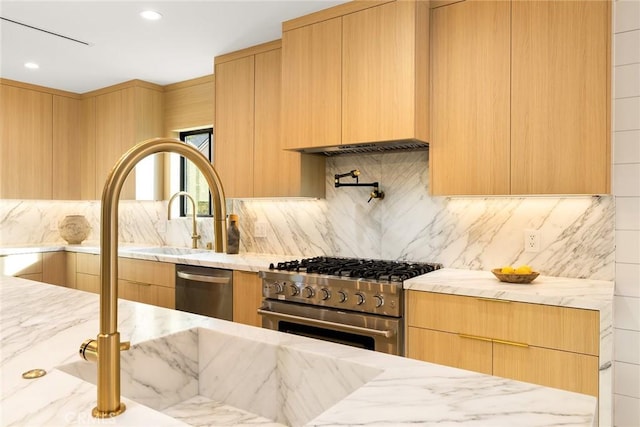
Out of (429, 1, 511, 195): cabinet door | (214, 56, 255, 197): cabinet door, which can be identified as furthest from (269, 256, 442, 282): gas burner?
(214, 56, 255, 197): cabinet door

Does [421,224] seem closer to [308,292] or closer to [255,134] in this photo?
[308,292]

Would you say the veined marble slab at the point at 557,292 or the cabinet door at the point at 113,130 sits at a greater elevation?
the cabinet door at the point at 113,130

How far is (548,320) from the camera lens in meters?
1.92

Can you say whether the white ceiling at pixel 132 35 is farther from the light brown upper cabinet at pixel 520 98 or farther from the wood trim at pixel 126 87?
the light brown upper cabinet at pixel 520 98

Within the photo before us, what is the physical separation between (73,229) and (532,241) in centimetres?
407

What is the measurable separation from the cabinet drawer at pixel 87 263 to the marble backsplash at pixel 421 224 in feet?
2.65

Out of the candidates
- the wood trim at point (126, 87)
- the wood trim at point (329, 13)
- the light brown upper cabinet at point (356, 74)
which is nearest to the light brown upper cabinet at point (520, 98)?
the light brown upper cabinet at point (356, 74)

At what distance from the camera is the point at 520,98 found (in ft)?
7.54

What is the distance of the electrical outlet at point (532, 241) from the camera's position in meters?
2.49

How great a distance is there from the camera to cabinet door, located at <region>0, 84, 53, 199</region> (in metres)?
4.23

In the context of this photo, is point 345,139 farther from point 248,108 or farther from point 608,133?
point 608,133

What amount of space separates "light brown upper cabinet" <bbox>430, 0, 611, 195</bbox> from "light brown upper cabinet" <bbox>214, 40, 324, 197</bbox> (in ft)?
3.15

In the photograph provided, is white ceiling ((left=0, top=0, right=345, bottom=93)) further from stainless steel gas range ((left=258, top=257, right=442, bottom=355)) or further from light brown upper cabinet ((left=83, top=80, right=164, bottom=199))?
stainless steel gas range ((left=258, top=257, right=442, bottom=355))

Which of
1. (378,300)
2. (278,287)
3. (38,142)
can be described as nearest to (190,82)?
(38,142)
